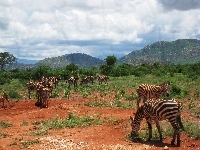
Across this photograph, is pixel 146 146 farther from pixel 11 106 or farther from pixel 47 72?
pixel 47 72

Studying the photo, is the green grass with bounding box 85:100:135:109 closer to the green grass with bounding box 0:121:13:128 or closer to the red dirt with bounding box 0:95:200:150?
the red dirt with bounding box 0:95:200:150

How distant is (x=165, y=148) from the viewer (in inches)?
591

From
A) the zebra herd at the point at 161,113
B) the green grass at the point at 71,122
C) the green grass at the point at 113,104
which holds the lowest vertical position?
the green grass at the point at 71,122

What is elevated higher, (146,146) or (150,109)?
(150,109)

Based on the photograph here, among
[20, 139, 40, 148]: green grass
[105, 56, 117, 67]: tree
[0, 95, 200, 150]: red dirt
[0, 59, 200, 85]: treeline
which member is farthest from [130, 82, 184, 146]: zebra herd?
[105, 56, 117, 67]: tree

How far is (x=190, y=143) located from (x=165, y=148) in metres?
1.72

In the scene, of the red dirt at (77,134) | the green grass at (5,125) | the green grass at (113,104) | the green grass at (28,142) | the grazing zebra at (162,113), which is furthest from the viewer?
the green grass at (113,104)

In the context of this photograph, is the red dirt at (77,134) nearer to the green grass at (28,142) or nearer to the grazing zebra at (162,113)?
the green grass at (28,142)

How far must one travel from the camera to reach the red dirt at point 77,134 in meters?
16.2

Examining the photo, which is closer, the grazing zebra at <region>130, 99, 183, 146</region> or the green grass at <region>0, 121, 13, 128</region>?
the grazing zebra at <region>130, 99, 183, 146</region>

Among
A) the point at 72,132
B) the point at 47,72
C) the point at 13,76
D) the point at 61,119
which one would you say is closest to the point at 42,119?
the point at 61,119

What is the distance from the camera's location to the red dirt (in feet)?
53.1

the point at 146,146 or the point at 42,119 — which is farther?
the point at 42,119

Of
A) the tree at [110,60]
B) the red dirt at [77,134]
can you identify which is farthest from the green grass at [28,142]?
the tree at [110,60]
